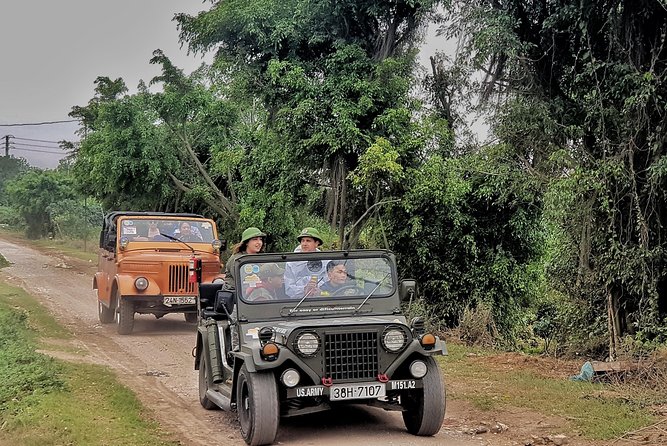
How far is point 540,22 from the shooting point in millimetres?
13000

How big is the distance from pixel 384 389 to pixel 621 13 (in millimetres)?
7147

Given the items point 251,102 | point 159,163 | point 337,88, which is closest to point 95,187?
point 159,163

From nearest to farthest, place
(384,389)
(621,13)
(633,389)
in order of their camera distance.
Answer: (384,389) → (633,389) → (621,13)

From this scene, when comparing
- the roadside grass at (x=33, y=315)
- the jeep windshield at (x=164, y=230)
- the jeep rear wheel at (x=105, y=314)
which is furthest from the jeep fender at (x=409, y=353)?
the jeep rear wheel at (x=105, y=314)

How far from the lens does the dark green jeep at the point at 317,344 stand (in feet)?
22.0

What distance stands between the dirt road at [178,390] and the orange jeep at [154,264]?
513mm

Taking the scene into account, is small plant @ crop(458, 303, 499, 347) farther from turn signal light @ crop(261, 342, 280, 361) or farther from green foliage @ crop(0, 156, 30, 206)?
green foliage @ crop(0, 156, 30, 206)

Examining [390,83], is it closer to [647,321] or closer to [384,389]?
[647,321]

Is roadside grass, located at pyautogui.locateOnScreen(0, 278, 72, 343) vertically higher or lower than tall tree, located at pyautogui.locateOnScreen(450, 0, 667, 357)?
lower

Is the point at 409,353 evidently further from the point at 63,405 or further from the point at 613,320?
the point at 613,320

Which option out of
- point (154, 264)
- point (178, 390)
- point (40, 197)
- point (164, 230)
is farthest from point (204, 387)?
point (40, 197)

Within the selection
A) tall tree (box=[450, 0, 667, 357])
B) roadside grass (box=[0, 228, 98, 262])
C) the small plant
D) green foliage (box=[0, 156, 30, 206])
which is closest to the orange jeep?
the small plant

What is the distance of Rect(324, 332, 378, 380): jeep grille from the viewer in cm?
677

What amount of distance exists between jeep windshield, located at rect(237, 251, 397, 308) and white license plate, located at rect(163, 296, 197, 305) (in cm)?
692
